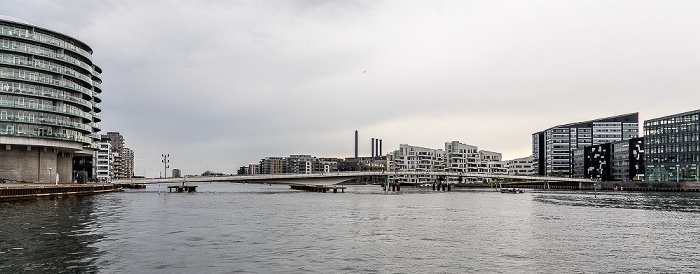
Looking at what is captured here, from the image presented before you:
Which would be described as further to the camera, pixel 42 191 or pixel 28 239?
pixel 42 191

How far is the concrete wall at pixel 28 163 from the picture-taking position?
376ft

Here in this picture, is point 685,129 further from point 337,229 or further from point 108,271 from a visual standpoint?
point 108,271

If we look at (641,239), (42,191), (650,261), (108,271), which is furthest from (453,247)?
(42,191)

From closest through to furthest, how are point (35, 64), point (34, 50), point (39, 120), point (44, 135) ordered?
point (39, 120) < point (44, 135) < point (35, 64) < point (34, 50)

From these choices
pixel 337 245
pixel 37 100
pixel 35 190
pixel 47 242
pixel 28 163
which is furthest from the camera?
pixel 37 100

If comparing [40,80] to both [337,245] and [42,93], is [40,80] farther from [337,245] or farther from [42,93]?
[337,245]

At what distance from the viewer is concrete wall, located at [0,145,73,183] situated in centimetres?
11462

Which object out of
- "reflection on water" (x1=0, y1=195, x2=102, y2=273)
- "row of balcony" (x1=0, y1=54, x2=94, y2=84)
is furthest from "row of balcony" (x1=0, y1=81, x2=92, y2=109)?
"reflection on water" (x1=0, y1=195, x2=102, y2=273)

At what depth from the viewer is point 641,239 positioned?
154ft

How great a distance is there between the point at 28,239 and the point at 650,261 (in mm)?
44940

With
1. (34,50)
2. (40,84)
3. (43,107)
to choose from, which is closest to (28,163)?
(43,107)

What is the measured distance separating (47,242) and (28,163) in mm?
92495

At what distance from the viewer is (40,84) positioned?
394 feet

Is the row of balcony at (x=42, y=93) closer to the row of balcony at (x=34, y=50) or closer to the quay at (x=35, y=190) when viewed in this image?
the row of balcony at (x=34, y=50)
